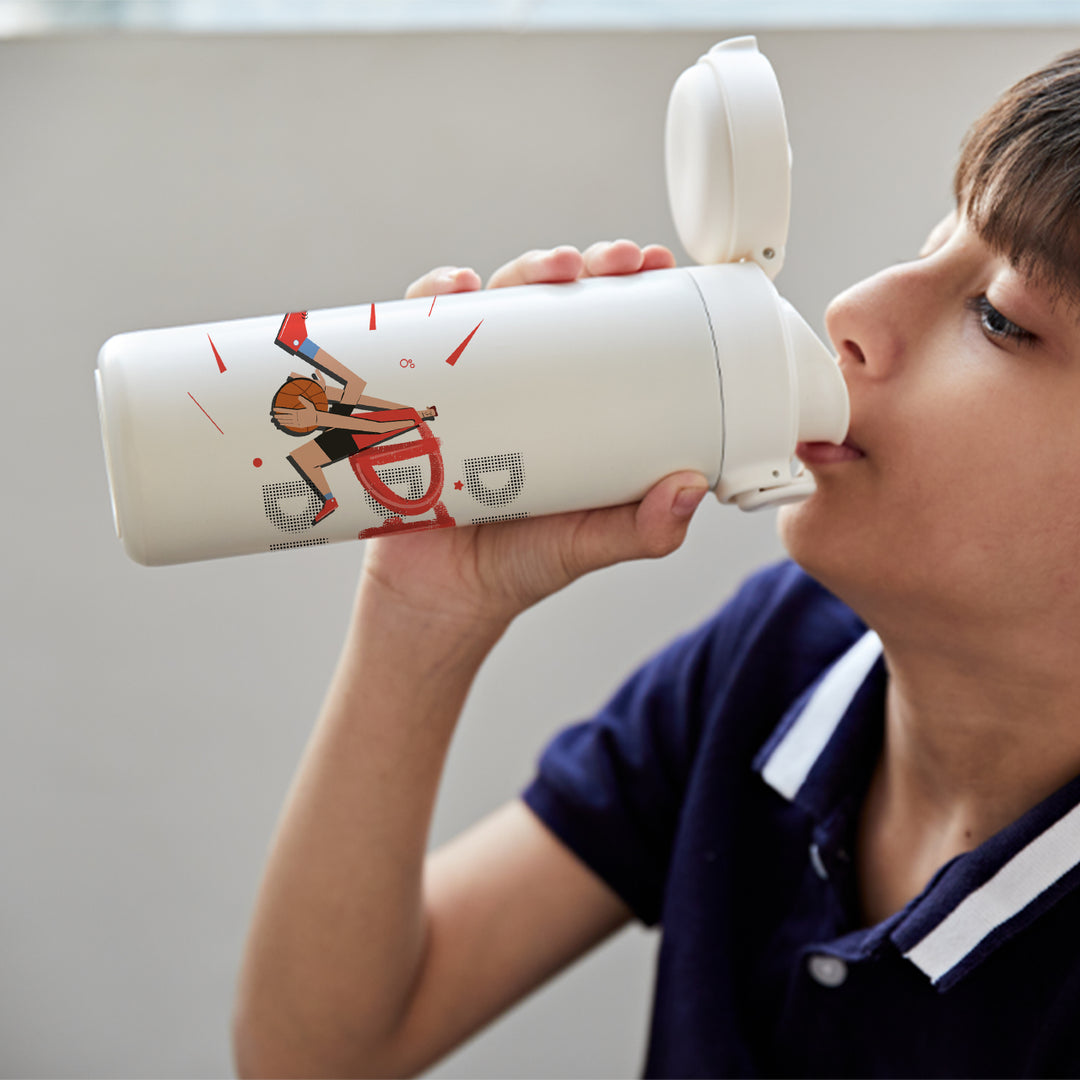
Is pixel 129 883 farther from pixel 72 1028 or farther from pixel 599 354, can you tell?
pixel 599 354

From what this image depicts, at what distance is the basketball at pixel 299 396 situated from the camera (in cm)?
51

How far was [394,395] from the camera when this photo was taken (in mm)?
514

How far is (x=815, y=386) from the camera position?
564 millimetres

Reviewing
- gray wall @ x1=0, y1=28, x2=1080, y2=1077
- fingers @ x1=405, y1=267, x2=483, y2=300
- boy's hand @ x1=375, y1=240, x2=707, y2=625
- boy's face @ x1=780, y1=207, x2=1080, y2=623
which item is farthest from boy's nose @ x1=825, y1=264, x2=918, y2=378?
gray wall @ x1=0, y1=28, x2=1080, y2=1077

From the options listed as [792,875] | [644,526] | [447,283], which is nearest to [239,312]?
[447,283]

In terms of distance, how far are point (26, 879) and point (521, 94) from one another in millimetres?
850

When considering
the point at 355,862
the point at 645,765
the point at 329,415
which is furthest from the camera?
the point at 645,765

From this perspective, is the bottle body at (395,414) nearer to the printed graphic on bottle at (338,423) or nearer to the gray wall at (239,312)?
the printed graphic on bottle at (338,423)

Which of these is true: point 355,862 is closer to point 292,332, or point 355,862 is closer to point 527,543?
point 527,543

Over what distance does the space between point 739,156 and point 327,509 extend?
0.91 feet

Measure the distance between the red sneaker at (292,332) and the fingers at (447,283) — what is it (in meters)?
0.07

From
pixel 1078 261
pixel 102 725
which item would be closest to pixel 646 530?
pixel 1078 261

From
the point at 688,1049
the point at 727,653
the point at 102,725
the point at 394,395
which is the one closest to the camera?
the point at 394,395

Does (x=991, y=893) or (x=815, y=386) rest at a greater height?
(x=815, y=386)
